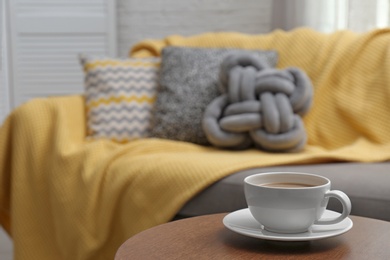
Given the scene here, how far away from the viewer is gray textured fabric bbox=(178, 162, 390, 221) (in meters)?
1.52

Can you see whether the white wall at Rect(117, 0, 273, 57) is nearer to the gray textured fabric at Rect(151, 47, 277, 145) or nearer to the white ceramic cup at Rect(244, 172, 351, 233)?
the gray textured fabric at Rect(151, 47, 277, 145)

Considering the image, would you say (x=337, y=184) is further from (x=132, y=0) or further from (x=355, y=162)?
(x=132, y=0)

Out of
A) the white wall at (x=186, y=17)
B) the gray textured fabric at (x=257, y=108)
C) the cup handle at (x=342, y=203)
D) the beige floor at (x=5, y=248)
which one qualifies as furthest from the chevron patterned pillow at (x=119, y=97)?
the cup handle at (x=342, y=203)

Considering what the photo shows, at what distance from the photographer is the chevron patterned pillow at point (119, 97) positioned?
215 centimetres

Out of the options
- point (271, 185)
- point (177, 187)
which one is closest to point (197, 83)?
point (177, 187)

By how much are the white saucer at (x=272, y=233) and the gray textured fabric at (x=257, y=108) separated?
0.89 metres

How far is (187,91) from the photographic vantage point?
6.96 ft

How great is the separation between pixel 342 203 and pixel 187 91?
1248 mm

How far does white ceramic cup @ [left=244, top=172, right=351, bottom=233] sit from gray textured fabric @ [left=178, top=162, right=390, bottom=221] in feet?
2.02

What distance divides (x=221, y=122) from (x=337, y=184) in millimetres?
491

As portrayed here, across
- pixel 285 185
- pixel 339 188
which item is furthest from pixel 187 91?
pixel 285 185

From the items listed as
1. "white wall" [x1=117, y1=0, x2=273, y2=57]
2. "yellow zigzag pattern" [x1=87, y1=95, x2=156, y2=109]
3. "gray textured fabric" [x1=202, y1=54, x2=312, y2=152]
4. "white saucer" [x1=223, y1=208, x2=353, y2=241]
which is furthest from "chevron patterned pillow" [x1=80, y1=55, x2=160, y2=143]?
"white saucer" [x1=223, y1=208, x2=353, y2=241]

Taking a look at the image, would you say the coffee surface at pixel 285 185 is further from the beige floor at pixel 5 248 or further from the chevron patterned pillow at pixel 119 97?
the beige floor at pixel 5 248

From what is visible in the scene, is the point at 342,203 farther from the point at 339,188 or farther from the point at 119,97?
the point at 119,97
